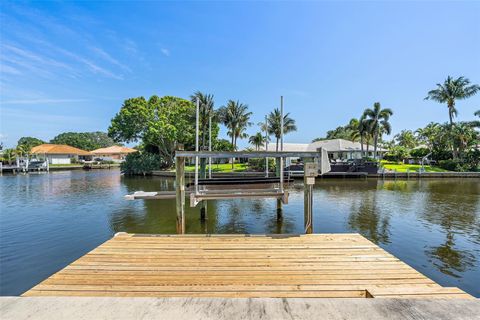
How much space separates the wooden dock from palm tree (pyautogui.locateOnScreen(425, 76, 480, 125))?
44.5 m

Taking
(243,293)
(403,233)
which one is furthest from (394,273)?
(403,233)

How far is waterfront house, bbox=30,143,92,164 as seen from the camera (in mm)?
58031

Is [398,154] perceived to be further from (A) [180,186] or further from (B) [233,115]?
(A) [180,186]

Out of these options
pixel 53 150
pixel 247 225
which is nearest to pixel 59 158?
pixel 53 150

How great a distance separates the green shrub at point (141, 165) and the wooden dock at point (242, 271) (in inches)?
1366

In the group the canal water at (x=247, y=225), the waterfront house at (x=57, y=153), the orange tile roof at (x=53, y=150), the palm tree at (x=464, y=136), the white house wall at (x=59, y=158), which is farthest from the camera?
the white house wall at (x=59, y=158)

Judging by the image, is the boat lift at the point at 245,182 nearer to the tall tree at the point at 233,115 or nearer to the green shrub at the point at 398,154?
the tall tree at the point at 233,115

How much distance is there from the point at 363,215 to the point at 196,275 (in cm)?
1081

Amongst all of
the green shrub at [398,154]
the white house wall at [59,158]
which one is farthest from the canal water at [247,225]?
the white house wall at [59,158]

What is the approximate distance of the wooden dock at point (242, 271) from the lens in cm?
354

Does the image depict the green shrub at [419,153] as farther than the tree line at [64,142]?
No

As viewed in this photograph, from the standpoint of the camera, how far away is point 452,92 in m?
37.8

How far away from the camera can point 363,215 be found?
40.8ft

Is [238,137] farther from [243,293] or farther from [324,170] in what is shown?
[243,293]
